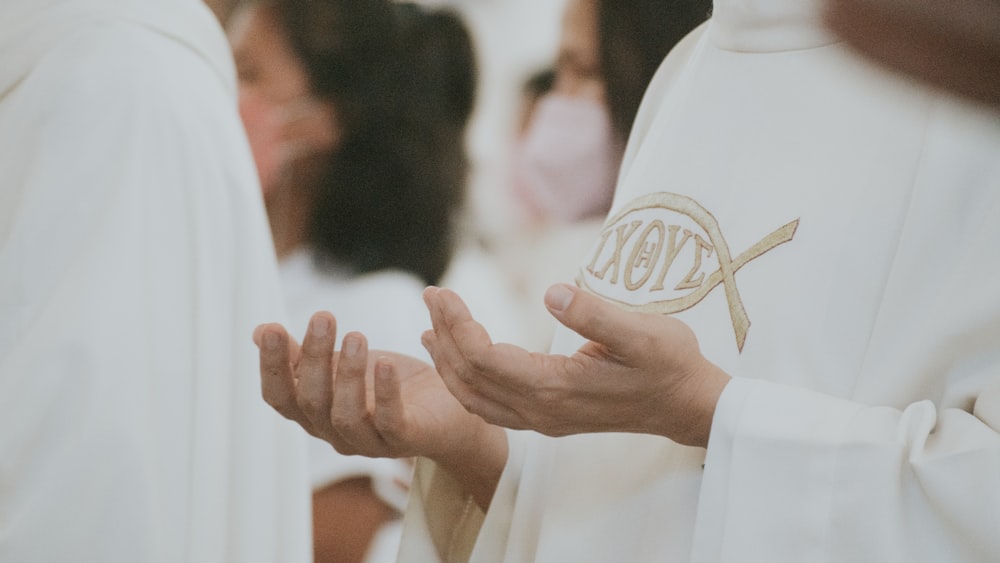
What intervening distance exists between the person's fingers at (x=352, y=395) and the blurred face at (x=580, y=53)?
258cm

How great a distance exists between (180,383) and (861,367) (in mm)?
1224

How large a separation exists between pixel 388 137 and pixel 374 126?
0.06m

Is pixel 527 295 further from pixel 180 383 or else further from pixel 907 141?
pixel 907 141

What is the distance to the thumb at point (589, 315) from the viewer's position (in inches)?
48.8

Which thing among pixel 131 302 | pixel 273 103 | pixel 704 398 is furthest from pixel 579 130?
pixel 704 398

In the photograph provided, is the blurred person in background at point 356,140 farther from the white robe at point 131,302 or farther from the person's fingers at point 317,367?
the person's fingers at point 317,367

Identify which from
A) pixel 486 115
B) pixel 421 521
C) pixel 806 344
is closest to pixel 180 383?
pixel 421 521

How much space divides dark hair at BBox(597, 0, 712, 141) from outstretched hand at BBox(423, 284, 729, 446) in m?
2.08

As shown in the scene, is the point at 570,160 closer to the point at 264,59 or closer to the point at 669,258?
the point at 264,59

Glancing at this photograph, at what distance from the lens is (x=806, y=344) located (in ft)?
4.74

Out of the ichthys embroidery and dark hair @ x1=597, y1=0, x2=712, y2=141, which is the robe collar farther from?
dark hair @ x1=597, y1=0, x2=712, y2=141

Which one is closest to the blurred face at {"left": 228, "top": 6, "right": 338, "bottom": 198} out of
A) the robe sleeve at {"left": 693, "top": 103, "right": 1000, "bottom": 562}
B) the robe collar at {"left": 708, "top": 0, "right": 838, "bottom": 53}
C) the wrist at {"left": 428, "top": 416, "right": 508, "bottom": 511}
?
the wrist at {"left": 428, "top": 416, "right": 508, "bottom": 511}

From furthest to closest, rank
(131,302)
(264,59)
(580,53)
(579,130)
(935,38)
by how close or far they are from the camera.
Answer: (579,130)
(580,53)
(264,59)
(131,302)
(935,38)

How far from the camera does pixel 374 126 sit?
4.20 meters
